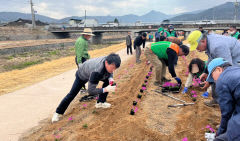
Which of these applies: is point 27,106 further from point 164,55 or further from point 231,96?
point 231,96

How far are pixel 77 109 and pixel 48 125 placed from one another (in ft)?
2.97

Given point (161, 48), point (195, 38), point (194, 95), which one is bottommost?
point (194, 95)

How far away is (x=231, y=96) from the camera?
74.5 inches

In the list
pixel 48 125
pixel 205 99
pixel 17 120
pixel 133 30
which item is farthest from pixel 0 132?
pixel 133 30

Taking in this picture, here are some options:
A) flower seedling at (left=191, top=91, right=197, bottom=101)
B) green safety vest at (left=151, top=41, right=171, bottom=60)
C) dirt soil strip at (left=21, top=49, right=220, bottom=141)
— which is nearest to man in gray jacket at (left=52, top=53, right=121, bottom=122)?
dirt soil strip at (left=21, top=49, right=220, bottom=141)

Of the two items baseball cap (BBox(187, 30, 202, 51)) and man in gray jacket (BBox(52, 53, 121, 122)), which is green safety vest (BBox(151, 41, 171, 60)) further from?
man in gray jacket (BBox(52, 53, 121, 122))

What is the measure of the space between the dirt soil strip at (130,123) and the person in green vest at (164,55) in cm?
107

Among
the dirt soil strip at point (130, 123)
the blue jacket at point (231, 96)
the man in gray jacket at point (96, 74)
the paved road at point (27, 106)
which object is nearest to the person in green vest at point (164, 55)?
the dirt soil strip at point (130, 123)

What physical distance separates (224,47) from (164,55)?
2483mm

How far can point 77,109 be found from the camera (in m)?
4.95

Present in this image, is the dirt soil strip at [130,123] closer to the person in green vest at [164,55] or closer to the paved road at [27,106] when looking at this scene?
the paved road at [27,106]

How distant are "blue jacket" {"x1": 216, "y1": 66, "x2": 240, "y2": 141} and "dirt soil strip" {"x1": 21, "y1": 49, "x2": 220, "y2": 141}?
1.66m

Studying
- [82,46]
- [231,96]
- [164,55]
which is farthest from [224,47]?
[82,46]

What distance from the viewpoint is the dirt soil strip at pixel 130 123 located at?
3.53 meters
